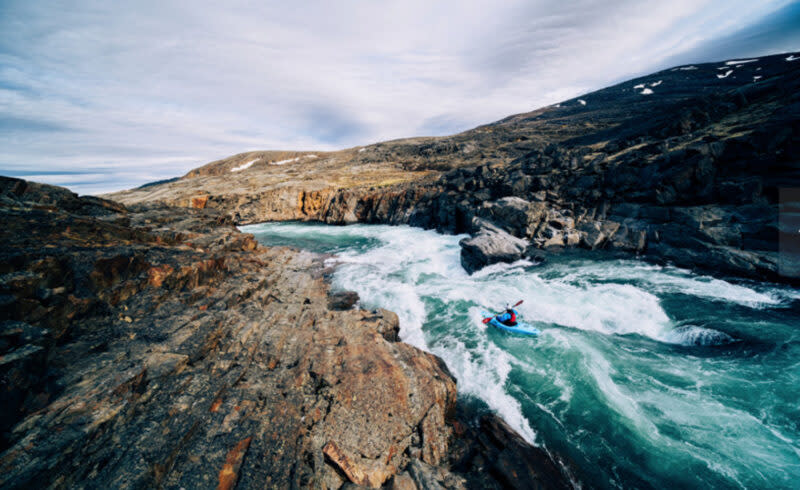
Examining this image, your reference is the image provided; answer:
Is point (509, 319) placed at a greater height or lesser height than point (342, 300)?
lesser

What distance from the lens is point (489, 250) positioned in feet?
67.5

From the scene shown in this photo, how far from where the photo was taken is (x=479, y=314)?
45.6 feet

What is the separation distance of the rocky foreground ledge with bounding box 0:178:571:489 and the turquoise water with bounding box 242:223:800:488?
6.17 ft

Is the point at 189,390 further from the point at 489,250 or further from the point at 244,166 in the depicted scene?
the point at 244,166

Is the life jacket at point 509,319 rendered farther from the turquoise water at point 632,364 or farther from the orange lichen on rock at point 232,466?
the orange lichen on rock at point 232,466

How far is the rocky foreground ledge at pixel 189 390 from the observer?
4691mm

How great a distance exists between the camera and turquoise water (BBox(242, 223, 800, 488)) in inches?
269

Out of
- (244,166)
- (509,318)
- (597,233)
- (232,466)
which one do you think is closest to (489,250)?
(509,318)

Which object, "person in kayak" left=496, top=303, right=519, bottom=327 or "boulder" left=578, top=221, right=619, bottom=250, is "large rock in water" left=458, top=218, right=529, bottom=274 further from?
"person in kayak" left=496, top=303, right=519, bottom=327

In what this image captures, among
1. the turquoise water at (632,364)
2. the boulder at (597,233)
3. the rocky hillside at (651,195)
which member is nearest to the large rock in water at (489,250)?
the rocky hillside at (651,195)

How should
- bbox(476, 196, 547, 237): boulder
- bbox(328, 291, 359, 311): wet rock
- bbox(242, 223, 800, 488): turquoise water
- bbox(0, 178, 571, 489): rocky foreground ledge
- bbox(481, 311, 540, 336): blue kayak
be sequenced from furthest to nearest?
1. bbox(476, 196, 547, 237): boulder
2. bbox(328, 291, 359, 311): wet rock
3. bbox(481, 311, 540, 336): blue kayak
4. bbox(242, 223, 800, 488): turquoise water
5. bbox(0, 178, 571, 489): rocky foreground ledge

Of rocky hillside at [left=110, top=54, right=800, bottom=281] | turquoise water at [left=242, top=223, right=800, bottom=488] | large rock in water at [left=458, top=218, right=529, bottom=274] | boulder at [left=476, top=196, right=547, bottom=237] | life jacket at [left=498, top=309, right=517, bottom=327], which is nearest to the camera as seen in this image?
turquoise water at [left=242, top=223, right=800, bottom=488]

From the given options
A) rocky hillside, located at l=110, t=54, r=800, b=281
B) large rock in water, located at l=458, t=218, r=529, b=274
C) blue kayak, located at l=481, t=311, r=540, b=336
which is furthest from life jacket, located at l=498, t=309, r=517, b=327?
rocky hillside, located at l=110, t=54, r=800, b=281

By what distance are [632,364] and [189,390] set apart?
48.4 ft
